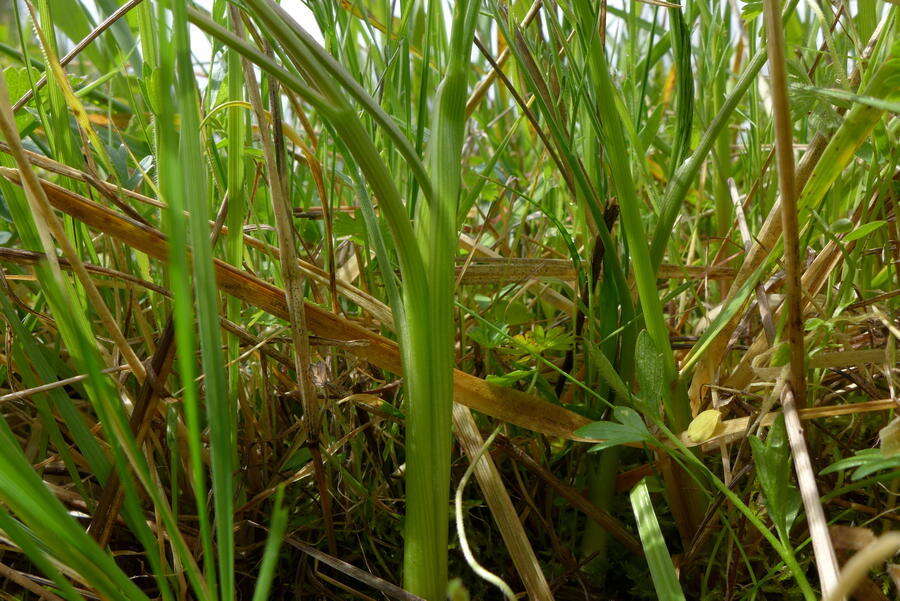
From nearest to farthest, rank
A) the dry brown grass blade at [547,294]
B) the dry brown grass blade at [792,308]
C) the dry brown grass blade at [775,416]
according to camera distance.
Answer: the dry brown grass blade at [792,308] → the dry brown grass blade at [775,416] → the dry brown grass blade at [547,294]

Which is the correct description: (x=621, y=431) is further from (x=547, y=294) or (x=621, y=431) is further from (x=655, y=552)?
(x=547, y=294)

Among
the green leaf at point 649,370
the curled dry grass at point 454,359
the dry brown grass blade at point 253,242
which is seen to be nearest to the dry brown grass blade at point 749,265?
the curled dry grass at point 454,359

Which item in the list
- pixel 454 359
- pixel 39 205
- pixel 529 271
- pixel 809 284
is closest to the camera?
pixel 39 205

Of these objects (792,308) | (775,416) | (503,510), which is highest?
(792,308)

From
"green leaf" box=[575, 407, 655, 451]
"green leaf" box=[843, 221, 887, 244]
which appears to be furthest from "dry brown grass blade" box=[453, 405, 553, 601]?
"green leaf" box=[843, 221, 887, 244]

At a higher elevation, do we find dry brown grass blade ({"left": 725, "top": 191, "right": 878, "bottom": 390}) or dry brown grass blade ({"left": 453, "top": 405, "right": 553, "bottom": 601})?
dry brown grass blade ({"left": 725, "top": 191, "right": 878, "bottom": 390})

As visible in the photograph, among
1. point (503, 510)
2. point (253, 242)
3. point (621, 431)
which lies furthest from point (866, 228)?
point (253, 242)

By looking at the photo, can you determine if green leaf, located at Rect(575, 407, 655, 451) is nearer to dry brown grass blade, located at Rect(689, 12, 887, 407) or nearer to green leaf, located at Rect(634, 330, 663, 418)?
green leaf, located at Rect(634, 330, 663, 418)

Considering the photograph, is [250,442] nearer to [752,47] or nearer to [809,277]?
[809,277]

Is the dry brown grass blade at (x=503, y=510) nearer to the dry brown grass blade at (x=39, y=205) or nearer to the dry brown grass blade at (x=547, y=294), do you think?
the dry brown grass blade at (x=547, y=294)

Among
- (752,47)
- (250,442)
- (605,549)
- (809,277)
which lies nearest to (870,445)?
(809,277)

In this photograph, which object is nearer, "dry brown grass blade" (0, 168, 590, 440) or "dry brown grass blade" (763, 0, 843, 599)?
"dry brown grass blade" (763, 0, 843, 599)

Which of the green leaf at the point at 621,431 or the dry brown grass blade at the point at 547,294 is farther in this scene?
the dry brown grass blade at the point at 547,294
